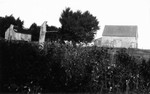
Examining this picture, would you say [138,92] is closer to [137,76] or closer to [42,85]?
[137,76]

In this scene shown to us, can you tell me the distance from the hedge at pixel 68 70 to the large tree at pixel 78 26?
42.4m

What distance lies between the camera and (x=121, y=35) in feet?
212

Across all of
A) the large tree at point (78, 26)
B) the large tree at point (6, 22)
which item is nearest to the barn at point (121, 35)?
the large tree at point (78, 26)

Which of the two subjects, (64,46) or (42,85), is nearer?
(42,85)

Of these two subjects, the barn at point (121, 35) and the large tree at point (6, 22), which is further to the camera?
the barn at point (121, 35)

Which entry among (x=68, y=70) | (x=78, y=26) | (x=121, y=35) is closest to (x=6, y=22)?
(x=78, y=26)

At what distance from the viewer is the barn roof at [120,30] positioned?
63906mm

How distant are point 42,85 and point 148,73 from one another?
490cm

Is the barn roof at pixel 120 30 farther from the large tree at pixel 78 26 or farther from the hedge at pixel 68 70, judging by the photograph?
the hedge at pixel 68 70

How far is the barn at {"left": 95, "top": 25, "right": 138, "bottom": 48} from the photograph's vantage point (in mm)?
63281

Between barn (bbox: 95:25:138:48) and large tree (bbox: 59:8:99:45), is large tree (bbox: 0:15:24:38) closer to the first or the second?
large tree (bbox: 59:8:99:45)

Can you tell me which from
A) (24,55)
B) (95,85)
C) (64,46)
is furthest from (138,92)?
(24,55)

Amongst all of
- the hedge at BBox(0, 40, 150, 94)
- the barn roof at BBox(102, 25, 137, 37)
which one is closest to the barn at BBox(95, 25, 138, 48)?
the barn roof at BBox(102, 25, 137, 37)

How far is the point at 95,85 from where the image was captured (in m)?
8.24
